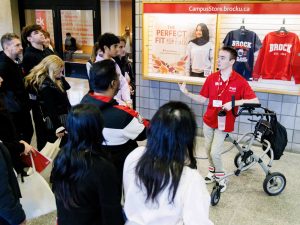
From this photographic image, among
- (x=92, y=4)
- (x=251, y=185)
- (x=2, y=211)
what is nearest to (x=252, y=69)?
(x=251, y=185)

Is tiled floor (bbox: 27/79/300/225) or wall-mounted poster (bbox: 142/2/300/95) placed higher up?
wall-mounted poster (bbox: 142/2/300/95)

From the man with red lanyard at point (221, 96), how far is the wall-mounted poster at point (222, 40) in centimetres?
111

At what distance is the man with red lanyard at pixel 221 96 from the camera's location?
280 centimetres

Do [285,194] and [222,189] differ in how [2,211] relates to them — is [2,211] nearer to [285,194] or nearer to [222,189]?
[222,189]

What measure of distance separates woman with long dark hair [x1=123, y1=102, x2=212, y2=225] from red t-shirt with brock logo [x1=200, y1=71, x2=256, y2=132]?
1649 mm

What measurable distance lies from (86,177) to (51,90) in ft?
5.56

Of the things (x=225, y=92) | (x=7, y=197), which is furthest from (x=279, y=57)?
(x=7, y=197)

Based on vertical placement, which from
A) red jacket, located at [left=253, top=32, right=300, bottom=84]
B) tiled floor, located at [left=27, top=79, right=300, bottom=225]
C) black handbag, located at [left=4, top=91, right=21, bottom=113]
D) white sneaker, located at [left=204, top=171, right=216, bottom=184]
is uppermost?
red jacket, located at [left=253, top=32, right=300, bottom=84]

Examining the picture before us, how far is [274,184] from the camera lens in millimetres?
3027

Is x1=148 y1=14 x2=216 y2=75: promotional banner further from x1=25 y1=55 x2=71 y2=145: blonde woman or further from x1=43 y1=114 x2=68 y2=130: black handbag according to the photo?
x1=43 y1=114 x2=68 y2=130: black handbag

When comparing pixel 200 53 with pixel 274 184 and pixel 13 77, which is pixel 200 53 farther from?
pixel 13 77

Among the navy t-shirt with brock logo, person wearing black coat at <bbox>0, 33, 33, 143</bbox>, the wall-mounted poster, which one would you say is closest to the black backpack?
the wall-mounted poster

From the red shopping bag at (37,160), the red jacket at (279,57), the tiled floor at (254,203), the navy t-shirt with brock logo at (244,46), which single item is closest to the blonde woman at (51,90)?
the red shopping bag at (37,160)

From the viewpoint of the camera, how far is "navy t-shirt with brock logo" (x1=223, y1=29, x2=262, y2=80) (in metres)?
3.80
